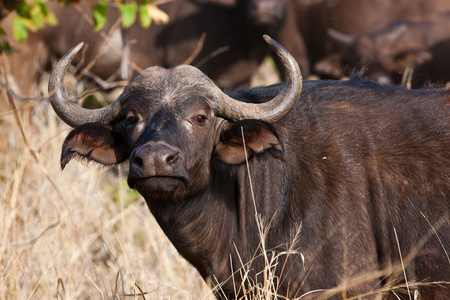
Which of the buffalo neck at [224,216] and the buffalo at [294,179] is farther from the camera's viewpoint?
the buffalo neck at [224,216]

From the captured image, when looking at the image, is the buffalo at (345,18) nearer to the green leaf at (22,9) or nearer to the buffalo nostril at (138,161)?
the green leaf at (22,9)

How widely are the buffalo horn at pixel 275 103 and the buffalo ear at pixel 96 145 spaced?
2.27 feet

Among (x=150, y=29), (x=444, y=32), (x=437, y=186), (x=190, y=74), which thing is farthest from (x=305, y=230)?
(x=150, y=29)

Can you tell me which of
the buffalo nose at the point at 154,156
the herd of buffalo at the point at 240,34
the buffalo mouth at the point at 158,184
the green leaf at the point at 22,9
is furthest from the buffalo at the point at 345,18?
the buffalo nose at the point at 154,156

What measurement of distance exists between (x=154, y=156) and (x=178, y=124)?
1.33ft

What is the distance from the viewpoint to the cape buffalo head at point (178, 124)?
3637 mm

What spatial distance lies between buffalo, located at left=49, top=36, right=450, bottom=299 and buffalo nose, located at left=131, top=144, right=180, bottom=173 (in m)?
0.07

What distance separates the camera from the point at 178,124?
373cm

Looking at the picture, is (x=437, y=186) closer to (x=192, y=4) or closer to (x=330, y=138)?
(x=330, y=138)

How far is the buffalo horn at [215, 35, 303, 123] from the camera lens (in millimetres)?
3801

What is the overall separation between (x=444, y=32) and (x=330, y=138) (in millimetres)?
5705

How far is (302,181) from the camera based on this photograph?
3.90m

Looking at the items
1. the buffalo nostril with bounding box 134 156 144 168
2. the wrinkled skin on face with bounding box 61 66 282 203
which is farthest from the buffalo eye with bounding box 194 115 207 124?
the buffalo nostril with bounding box 134 156 144 168

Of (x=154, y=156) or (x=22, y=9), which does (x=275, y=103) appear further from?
(x=22, y=9)
